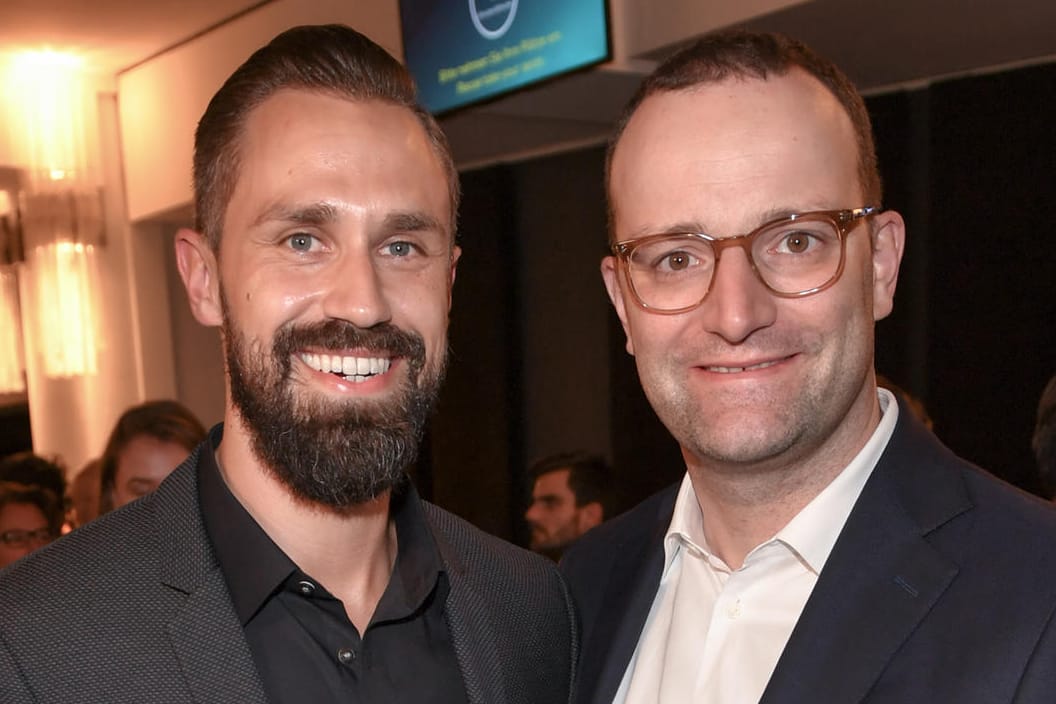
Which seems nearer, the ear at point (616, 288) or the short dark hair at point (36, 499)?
the ear at point (616, 288)

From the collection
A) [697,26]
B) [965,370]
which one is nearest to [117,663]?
[697,26]

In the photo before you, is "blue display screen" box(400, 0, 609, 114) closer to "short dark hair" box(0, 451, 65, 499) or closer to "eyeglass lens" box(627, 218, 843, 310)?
"short dark hair" box(0, 451, 65, 499)

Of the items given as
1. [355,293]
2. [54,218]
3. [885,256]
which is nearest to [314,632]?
[355,293]

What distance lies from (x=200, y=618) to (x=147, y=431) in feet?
7.95

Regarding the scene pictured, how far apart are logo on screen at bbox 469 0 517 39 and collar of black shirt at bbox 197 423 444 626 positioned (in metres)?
2.96

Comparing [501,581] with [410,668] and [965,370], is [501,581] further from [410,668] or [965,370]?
[965,370]

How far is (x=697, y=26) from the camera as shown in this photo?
13.7 ft

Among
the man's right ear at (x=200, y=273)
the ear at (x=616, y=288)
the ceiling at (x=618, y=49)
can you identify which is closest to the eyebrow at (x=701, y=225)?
the ear at (x=616, y=288)

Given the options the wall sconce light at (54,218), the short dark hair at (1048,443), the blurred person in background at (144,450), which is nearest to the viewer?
the short dark hair at (1048,443)

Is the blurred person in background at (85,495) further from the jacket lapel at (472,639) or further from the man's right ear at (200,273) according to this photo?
the jacket lapel at (472,639)

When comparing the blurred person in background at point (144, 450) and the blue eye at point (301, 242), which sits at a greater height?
the blue eye at point (301, 242)

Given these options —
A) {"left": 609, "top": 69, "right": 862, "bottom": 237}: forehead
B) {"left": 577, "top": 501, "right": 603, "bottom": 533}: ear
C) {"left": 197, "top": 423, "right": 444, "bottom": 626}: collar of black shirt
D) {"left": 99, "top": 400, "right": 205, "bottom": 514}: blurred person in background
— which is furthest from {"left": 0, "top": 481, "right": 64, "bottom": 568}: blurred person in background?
{"left": 609, "top": 69, "right": 862, "bottom": 237}: forehead

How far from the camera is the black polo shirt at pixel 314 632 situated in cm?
164

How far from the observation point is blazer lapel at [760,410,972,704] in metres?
1.51
